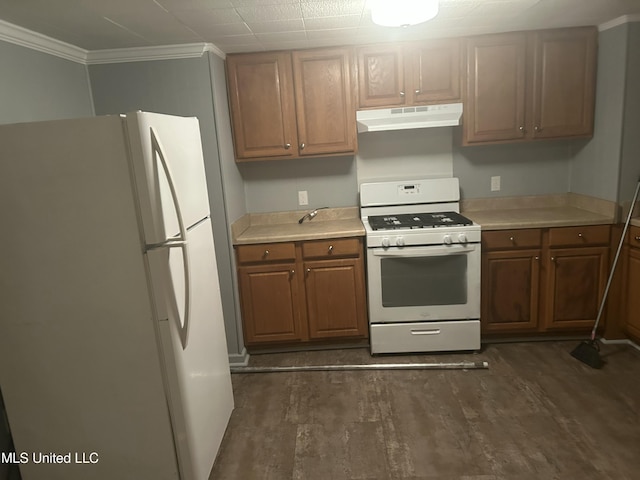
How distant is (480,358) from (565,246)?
95 cm

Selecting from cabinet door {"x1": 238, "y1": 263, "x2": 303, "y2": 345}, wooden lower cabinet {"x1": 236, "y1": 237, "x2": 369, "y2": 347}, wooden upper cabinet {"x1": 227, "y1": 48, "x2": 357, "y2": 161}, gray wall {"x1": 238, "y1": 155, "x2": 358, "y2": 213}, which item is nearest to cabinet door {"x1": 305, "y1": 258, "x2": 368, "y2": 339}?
wooden lower cabinet {"x1": 236, "y1": 237, "x2": 369, "y2": 347}

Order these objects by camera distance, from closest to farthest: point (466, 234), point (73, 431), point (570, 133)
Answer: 1. point (73, 431)
2. point (466, 234)
3. point (570, 133)

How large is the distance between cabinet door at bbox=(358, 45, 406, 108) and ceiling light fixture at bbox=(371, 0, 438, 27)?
103 cm

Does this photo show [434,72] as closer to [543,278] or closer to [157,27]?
[543,278]

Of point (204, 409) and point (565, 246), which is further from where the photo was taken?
point (565, 246)

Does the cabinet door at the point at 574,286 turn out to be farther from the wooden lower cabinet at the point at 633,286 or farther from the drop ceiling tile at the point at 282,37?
the drop ceiling tile at the point at 282,37

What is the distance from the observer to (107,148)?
1.53 metres

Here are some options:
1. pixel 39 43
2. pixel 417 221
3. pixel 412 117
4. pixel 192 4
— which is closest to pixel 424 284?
pixel 417 221

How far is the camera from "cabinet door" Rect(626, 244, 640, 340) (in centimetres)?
279

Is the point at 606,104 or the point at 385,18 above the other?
the point at 385,18

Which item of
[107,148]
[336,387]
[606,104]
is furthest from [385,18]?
[336,387]

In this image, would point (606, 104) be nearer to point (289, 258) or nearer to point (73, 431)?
point (289, 258)

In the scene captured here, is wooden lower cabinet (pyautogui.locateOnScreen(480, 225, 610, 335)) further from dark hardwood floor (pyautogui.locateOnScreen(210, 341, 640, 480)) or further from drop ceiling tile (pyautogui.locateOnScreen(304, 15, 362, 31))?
drop ceiling tile (pyautogui.locateOnScreen(304, 15, 362, 31))

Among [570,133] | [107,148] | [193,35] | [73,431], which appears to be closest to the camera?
[107,148]
